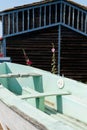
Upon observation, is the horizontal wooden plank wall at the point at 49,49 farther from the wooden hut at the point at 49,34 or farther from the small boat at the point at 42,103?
the small boat at the point at 42,103

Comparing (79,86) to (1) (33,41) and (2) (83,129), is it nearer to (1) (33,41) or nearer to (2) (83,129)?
(2) (83,129)

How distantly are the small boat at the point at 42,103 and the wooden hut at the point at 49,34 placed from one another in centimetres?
598

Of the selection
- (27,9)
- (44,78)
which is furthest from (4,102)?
(27,9)

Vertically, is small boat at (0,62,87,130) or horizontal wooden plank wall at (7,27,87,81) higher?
horizontal wooden plank wall at (7,27,87,81)

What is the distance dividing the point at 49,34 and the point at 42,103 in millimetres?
9962

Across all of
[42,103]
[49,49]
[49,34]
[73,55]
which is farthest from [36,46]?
[42,103]

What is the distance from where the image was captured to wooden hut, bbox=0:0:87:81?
1470 cm

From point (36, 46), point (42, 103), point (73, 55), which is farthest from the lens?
point (73, 55)

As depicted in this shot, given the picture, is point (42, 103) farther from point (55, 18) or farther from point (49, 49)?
point (55, 18)

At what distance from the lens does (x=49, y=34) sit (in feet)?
50.3

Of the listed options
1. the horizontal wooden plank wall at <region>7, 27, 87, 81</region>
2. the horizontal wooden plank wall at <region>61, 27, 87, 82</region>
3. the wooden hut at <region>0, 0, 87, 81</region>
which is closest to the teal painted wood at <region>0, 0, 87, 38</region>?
the wooden hut at <region>0, 0, 87, 81</region>

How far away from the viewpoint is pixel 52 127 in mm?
2451

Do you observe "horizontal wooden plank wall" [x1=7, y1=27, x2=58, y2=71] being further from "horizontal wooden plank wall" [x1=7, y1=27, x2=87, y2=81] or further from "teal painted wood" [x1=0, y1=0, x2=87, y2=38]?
"teal painted wood" [x1=0, y1=0, x2=87, y2=38]

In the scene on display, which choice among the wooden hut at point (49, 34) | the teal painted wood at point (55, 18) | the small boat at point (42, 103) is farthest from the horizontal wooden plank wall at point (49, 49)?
the small boat at point (42, 103)
